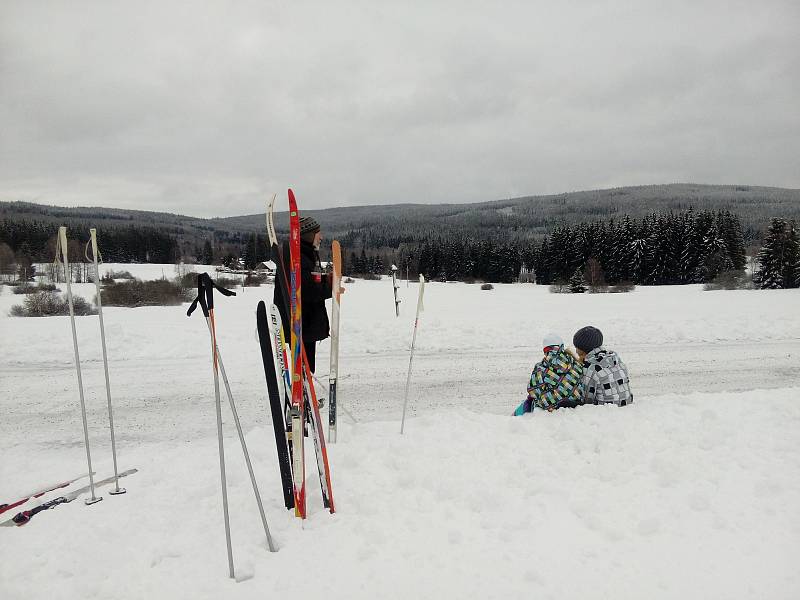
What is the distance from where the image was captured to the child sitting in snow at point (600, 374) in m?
4.73

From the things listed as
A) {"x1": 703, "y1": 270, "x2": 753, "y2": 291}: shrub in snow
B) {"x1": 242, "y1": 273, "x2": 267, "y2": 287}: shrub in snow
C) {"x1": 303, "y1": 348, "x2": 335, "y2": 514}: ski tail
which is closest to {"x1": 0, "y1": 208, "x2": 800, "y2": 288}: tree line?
{"x1": 703, "y1": 270, "x2": 753, "y2": 291}: shrub in snow

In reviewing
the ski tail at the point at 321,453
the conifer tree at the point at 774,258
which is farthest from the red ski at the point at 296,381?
the conifer tree at the point at 774,258

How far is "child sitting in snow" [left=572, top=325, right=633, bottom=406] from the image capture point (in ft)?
15.5

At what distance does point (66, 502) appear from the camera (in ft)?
11.5

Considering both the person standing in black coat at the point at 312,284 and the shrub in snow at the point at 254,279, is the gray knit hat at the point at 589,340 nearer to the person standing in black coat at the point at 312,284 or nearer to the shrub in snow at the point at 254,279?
the person standing in black coat at the point at 312,284

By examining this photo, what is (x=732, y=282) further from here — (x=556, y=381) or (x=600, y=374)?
(x=556, y=381)

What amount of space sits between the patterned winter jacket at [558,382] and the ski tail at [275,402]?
2743mm

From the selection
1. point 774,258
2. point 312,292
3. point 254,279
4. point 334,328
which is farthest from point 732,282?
point 312,292

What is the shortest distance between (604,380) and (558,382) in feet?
1.49

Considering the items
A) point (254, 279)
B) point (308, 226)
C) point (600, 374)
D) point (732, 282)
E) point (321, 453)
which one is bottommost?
point (732, 282)

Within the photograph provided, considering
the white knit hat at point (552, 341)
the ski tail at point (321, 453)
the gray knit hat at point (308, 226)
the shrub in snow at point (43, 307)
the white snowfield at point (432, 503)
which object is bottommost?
the white snowfield at point (432, 503)

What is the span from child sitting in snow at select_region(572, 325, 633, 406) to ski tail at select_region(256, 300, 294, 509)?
3052 mm

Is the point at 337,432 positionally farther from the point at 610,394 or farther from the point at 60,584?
the point at 610,394

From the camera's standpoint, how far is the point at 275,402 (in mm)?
3064
